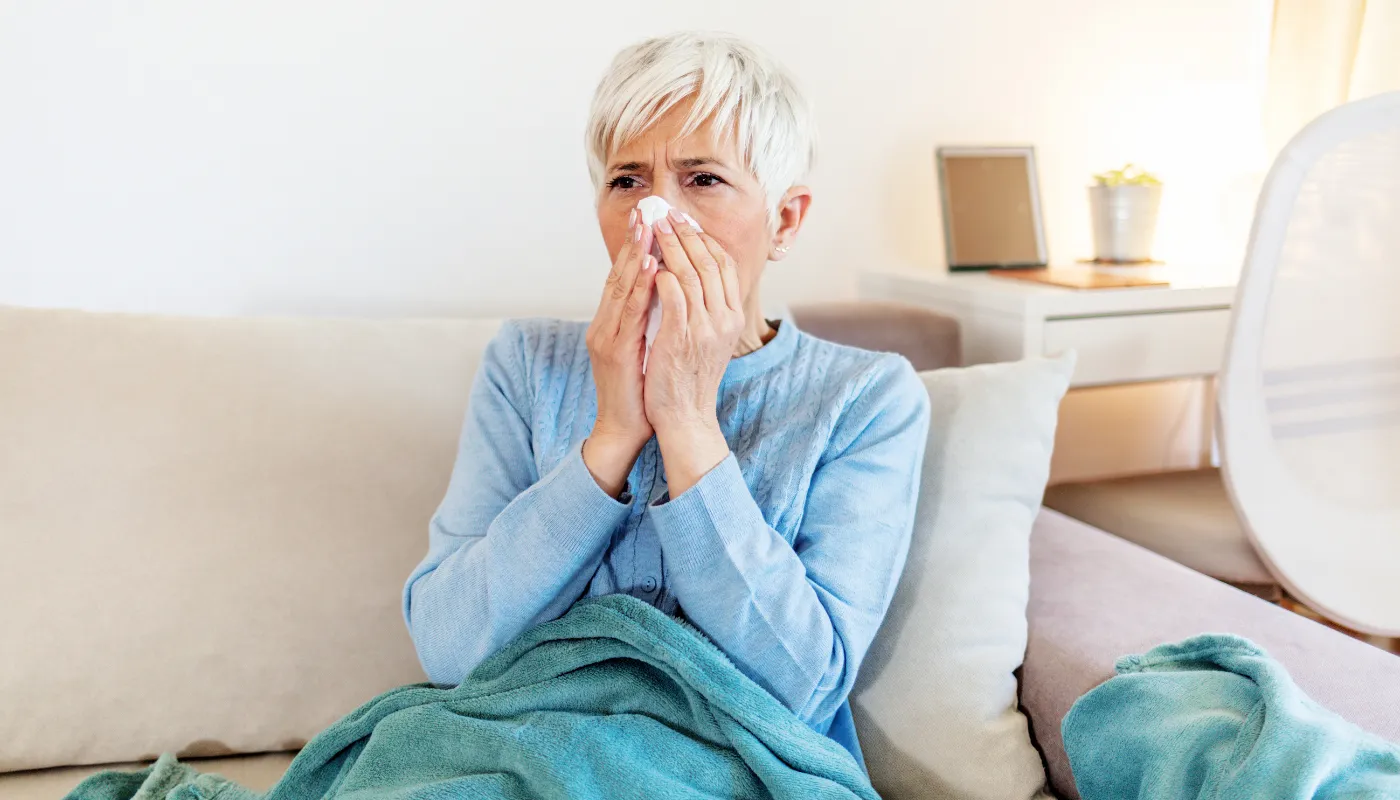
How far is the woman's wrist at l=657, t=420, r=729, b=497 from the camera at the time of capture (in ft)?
3.08

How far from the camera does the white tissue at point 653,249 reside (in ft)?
3.17

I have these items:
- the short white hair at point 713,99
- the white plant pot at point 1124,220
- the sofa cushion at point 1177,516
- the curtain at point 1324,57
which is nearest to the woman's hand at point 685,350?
the short white hair at point 713,99

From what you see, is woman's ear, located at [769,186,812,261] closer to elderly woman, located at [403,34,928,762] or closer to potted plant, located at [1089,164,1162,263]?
elderly woman, located at [403,34,928,762]

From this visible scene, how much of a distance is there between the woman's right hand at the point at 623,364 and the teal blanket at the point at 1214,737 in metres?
0.45

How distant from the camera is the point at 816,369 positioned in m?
1.12

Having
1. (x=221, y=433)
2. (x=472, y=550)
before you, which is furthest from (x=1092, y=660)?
(x=221, y=433)

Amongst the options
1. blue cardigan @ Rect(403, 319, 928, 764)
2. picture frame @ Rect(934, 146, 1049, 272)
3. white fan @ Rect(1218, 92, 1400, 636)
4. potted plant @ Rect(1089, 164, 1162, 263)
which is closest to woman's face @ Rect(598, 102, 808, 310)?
blue cardigan @ Rect(403, 319, 928, 764)

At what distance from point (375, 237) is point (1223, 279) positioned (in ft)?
4.78

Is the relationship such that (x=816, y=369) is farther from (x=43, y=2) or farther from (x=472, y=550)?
(x=43, y=2)

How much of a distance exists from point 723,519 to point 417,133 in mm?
1057

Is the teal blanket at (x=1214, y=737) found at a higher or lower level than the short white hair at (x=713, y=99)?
lower

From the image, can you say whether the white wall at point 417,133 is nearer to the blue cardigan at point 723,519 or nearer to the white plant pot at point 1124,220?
the white plant pot at point 1124,220

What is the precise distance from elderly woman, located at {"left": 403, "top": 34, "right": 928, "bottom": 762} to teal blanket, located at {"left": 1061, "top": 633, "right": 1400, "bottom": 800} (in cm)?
22

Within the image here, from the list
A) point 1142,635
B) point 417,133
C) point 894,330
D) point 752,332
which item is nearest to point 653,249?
point 752,332
